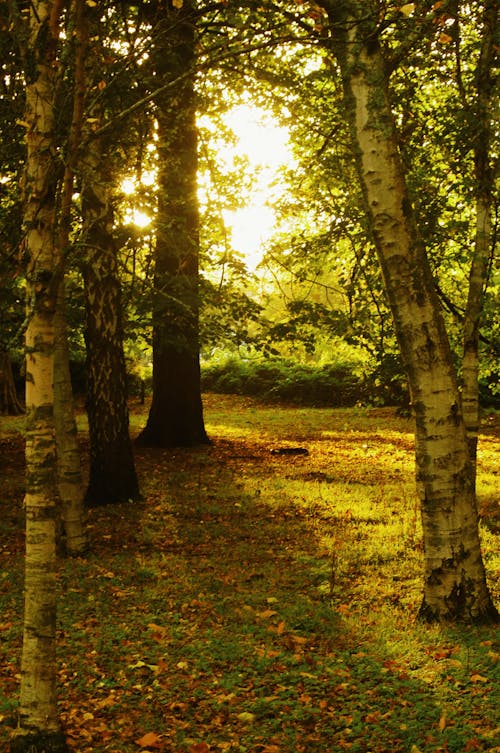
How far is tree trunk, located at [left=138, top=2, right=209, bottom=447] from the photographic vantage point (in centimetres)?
1005

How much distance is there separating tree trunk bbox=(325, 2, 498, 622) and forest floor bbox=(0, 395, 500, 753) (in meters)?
0.63

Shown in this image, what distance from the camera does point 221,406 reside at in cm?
2594

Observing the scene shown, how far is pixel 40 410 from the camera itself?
3.80 metres

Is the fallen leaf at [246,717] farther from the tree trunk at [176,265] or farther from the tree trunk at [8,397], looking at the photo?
the tree trunk at [8,397]

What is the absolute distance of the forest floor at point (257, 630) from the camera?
4.47 meters

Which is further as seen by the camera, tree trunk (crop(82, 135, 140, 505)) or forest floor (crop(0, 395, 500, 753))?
tree trunk (crop(82, 135, 140, 505))

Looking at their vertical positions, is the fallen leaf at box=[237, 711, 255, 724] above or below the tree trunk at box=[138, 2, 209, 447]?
below

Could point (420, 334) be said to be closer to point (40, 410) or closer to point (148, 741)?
point (40, 410)

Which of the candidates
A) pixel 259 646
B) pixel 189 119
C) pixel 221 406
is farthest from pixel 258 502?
pixel 221 406

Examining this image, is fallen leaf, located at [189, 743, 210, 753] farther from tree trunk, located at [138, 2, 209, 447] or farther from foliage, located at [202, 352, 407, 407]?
foliage, located at [202, 352, 407, 407]

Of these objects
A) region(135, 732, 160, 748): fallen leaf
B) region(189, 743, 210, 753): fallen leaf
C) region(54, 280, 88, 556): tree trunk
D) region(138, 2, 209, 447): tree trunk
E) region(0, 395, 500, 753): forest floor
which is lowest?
region(189, 743, 210, 753): fallen leaf

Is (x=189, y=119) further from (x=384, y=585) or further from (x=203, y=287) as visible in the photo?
(x=384, y=585)

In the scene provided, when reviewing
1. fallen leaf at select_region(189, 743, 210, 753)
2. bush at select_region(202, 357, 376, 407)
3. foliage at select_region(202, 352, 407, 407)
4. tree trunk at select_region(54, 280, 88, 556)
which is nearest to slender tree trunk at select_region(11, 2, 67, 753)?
fallen leaf at select_region(189, 743, 210, 753)

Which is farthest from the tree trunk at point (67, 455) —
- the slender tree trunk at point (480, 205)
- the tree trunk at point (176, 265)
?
the slender tree trunk at point (480, 205)
